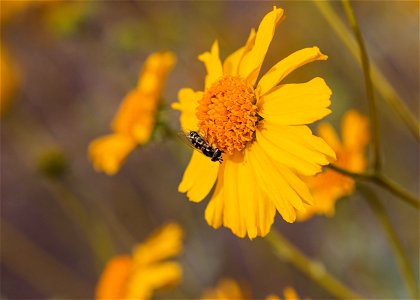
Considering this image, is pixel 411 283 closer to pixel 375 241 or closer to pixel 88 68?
pixel 375 241

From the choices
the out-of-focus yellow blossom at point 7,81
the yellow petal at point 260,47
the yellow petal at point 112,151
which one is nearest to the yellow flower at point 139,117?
the yellow petal at point 112,151

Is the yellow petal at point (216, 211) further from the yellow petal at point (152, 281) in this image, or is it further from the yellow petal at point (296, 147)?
the yellow petal at point (152, 281)

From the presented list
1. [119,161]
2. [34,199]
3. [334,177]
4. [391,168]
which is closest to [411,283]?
[334,177]

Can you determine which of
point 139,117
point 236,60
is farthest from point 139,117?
point 236,60

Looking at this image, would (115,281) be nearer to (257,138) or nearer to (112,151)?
(112,151)

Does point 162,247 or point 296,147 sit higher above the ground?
point 162,247

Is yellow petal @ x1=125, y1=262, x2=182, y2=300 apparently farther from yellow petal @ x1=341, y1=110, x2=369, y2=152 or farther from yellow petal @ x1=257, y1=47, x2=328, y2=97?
yellow petal @ x1=257, y1=47, x2=328, y2=97
